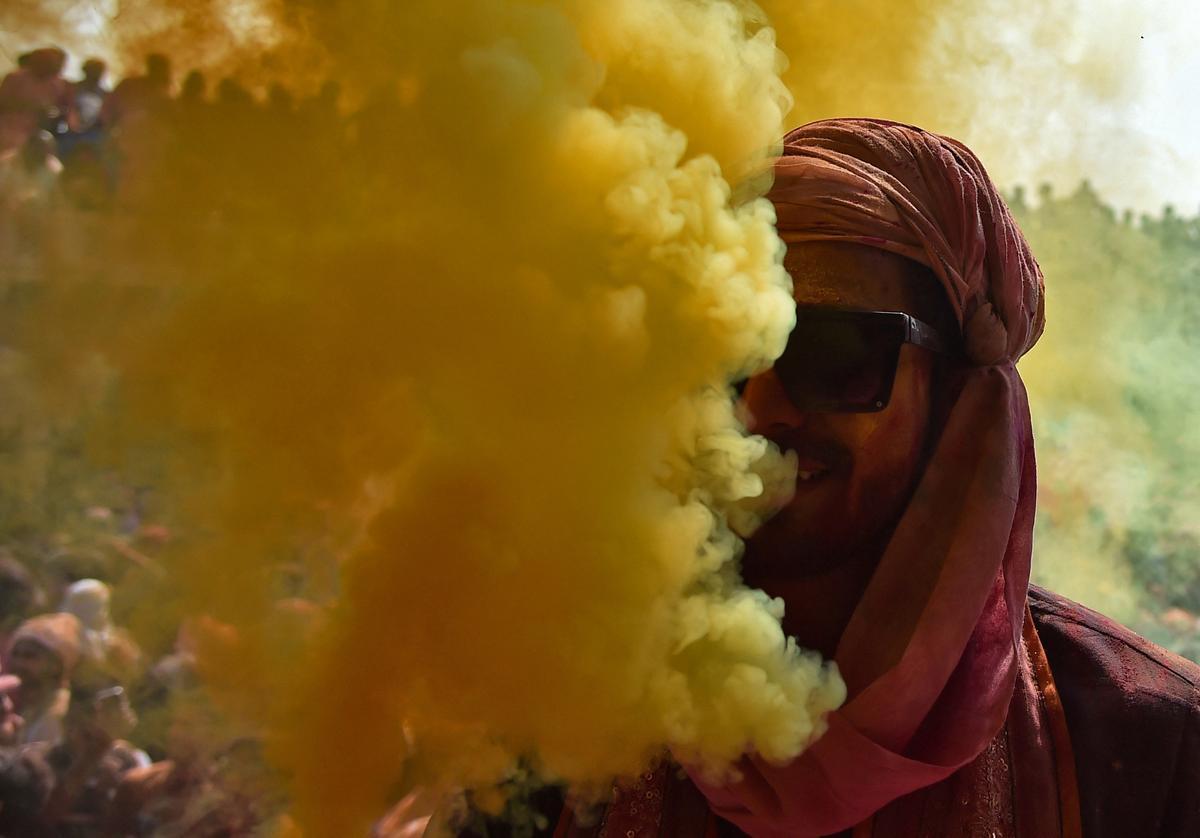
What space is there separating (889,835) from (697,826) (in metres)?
0.26

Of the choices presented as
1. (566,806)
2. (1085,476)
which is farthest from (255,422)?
(1085,476)

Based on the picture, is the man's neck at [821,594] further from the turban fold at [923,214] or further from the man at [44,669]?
the man at [44,669]

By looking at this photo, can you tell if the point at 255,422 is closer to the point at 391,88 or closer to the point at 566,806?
the point at 391,88

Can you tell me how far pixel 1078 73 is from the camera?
2867mm

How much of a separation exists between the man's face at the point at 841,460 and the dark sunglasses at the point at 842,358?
3 cm

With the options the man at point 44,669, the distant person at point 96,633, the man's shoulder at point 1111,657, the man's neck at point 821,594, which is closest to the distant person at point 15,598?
the man at point 44,669

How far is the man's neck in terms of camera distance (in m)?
1.51

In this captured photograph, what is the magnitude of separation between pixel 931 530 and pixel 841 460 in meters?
0.16

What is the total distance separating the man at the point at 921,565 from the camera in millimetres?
1381

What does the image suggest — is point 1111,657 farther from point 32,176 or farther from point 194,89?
point 32,176

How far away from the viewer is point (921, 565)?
145 centimetres

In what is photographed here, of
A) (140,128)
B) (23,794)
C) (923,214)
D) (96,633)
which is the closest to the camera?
(140,128)

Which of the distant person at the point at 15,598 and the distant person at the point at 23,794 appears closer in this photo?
the distant person at the point at 23,794

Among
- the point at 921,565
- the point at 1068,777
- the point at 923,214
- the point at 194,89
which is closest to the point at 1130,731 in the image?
the point at 1068,777
